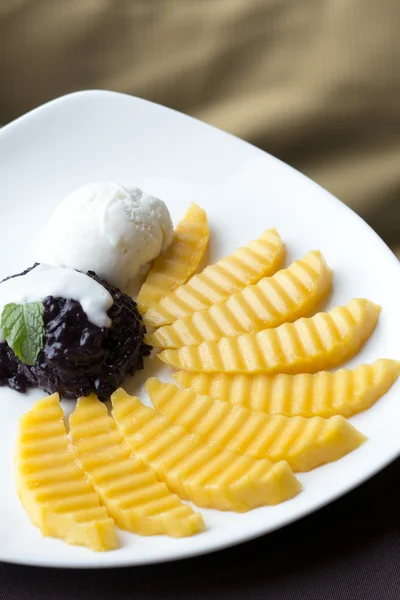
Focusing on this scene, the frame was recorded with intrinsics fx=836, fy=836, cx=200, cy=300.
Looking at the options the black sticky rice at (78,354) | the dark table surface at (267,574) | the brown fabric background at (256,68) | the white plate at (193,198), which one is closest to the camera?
the dark table surface at (267,574)

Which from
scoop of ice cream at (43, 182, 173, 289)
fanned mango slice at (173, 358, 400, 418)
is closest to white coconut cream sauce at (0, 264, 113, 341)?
scoop of ice cream at (43, 182, 173, 289)

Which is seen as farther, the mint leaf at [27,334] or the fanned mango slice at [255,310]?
the fanned mango slice at [255,310]

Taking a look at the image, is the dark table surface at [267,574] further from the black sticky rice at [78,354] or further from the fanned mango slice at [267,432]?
the black sticky rice at [78,354]

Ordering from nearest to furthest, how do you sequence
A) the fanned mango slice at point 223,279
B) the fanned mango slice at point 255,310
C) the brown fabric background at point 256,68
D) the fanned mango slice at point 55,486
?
the fanned mango slice at point 55,486
the fanned mango slice at point 255,310
the fanned mango slice at point 223,279
the brown fabric background at point 256,68

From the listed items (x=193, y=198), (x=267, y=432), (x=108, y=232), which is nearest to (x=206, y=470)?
(x=267, y=432)

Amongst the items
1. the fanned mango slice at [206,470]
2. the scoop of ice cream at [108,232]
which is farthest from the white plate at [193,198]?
the scoop of ice cream at [108,232]

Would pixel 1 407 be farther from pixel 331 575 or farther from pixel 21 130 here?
pixel 21 130

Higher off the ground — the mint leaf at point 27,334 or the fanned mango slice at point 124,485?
the mint leaf at point 27,334
